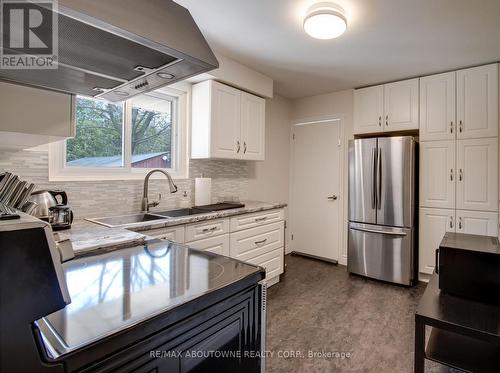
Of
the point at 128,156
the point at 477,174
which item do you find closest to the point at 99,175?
the point at 128,156

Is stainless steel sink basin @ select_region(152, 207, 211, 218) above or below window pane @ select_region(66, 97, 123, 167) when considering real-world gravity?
below

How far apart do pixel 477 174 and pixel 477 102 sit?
2.50 ft

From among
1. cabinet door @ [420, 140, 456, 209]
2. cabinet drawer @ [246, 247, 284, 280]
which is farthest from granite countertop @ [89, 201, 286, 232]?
cabinet door @ [420, 140, 456, 209]

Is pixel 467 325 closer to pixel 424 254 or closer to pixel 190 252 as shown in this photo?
pixel 190 252

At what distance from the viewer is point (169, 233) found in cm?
198

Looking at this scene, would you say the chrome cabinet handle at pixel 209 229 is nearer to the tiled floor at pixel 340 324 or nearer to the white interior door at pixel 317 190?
the tiled floor at pixel 340 324

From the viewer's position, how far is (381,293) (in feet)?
9.62

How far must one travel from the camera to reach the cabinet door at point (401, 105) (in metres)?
3.22

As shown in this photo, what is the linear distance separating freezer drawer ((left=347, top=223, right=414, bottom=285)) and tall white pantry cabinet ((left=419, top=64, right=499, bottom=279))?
296 millimetres

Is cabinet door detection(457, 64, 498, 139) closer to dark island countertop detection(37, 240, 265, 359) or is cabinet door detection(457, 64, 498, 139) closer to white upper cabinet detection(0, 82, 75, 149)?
dark island countertop detection(37, 240, 265, 359)

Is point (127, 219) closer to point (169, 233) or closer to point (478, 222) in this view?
point (169, 233)

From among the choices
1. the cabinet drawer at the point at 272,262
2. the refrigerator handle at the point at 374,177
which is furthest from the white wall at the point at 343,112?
the cabinet drawer at the point at 272,262

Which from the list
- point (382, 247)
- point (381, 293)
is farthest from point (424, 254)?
point (381, 293)

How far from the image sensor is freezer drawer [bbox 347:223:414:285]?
10.1ft
